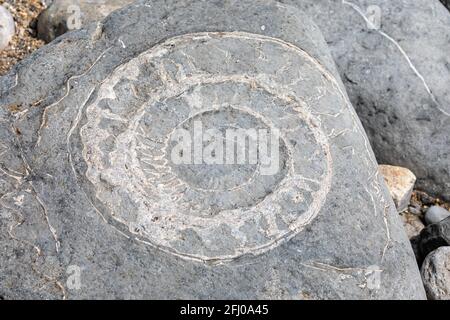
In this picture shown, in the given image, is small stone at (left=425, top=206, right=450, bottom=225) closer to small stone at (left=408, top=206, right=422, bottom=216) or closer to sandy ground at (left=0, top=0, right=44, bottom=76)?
small stone at (left=408, top=206, right=422, bottom=216)

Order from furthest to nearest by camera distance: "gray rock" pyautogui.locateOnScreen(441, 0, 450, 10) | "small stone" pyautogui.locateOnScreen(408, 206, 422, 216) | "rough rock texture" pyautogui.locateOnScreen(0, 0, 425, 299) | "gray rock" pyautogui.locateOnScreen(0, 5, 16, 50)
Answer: "gray rock" pyautogui.locateOnScreen(441, 0, 450, 10), "gray rock" pyautogui.locateOnScreen(0, 5, 16, 50), "small stone" pyautogui.locateOnScreen(408, 206, 422, 216), "rough rock texture" pyautogui.locateOnScreen(0, 0, 425, 299)

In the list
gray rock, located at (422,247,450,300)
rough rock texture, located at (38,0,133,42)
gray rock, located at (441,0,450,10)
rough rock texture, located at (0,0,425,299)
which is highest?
rough rock texture, located at (0,0,425,299)

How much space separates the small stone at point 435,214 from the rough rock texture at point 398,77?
13 centimetres

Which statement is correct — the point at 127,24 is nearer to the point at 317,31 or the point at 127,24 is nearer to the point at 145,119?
the point at 145,119

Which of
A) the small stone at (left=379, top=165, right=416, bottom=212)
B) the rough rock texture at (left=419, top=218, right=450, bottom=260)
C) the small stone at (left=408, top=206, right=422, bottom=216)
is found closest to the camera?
the rough rock texture at (left=419, top=218, right=450, bottom=260)

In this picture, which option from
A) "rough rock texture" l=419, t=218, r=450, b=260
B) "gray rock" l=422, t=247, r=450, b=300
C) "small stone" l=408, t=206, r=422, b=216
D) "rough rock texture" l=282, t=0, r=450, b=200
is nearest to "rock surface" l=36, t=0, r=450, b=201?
"rough rock texture" l=282, t=0, r=450, b=200

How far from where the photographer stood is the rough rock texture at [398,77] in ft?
13.3

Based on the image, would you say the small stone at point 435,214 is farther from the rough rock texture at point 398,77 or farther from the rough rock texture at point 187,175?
the rough rock texture at point 187,175

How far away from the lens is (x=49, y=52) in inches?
135

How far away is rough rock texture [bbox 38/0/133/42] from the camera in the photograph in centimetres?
438

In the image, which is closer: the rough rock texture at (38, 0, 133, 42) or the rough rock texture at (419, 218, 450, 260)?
the rough rock texture at (419, 218, 450, 260)

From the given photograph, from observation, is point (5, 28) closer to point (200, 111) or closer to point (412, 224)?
point (200, 111)

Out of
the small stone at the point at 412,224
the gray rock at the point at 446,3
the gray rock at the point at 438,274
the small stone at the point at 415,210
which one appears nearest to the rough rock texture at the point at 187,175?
the gray rock at the point at 438,274

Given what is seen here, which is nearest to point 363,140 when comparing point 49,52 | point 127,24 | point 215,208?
point 215,208
